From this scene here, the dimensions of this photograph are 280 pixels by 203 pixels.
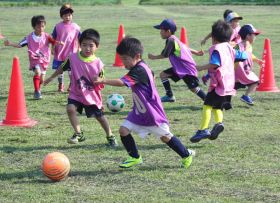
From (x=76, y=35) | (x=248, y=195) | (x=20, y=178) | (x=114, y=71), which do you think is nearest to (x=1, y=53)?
(x=114, y=71)

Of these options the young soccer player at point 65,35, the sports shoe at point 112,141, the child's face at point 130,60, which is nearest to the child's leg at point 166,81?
the young soccer player at point 65,35

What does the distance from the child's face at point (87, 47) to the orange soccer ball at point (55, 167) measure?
1735 mm

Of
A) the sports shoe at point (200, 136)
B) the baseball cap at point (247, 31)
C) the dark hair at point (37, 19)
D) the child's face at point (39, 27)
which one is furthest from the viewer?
the child's face at point (39, 27)

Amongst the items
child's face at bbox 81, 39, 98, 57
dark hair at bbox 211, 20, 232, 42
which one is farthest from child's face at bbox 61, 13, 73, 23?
dark hair at bbox 211, 20, 232, 42

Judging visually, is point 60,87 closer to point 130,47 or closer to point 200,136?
point 200,136

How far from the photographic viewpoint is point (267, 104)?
1119 cm

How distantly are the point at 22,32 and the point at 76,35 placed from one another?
14703mm

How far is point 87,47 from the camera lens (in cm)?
773

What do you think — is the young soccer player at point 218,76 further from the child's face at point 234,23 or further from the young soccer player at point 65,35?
the young soccer player at point 65,35

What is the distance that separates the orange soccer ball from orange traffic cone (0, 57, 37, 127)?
307cm

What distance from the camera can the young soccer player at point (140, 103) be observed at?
260 inches

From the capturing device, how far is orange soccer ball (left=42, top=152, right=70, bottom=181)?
20.9 ft

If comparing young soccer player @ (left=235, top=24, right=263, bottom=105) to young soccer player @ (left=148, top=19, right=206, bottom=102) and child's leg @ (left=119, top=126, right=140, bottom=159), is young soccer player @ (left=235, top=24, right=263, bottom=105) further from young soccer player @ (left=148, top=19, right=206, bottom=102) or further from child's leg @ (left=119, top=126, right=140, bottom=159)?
child's leg @ (left=119, top=126, right=140, bottom=159)

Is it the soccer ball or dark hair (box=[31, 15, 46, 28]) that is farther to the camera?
dark hair (box=[31, 15, 46, 28])
